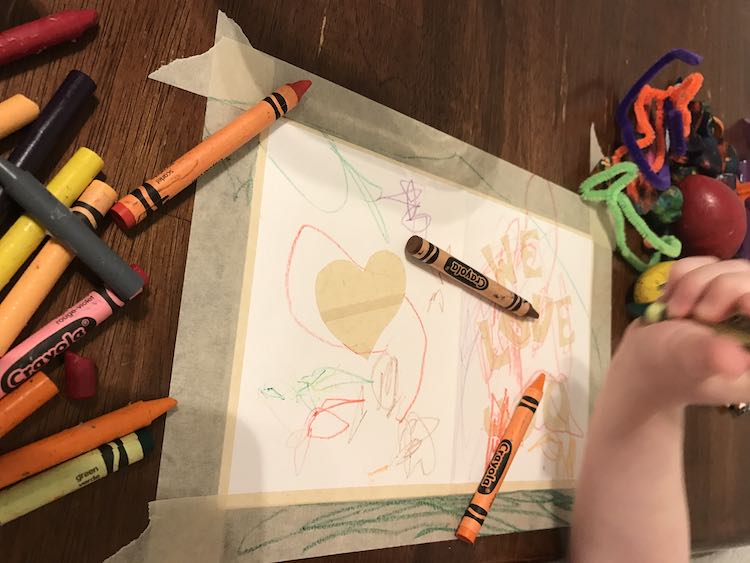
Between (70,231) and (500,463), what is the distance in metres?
0.35

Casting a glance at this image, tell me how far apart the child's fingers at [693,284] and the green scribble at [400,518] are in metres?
0.20

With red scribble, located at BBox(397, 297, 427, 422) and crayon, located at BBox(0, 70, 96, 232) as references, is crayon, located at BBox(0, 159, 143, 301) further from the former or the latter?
red scribble, located at BBox(397, 297, 427, 422)

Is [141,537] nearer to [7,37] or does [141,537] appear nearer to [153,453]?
[153,453]

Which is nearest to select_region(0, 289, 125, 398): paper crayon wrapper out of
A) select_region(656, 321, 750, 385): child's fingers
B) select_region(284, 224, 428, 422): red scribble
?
select_region(284, 224, 428, 422): red scribble

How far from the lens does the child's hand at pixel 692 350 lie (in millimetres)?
352

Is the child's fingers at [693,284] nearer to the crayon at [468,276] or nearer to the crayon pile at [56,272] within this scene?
the crayon at [468,276]

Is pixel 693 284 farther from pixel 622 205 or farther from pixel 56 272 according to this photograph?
pixel 56 272

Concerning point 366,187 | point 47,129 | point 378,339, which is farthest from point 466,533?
point 47,129

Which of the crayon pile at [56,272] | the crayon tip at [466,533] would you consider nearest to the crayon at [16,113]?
the crayon pile at [56,272]

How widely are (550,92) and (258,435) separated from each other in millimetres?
428

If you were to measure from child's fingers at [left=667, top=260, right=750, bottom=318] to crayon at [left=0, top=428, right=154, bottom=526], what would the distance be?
1.13ft

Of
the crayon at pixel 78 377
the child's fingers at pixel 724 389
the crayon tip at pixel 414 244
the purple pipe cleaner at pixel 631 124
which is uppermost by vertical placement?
the purple pipe cleaner at pixel 631 124

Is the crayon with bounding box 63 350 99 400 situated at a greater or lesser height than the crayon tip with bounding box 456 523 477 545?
greater

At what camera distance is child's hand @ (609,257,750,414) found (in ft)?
1.16
